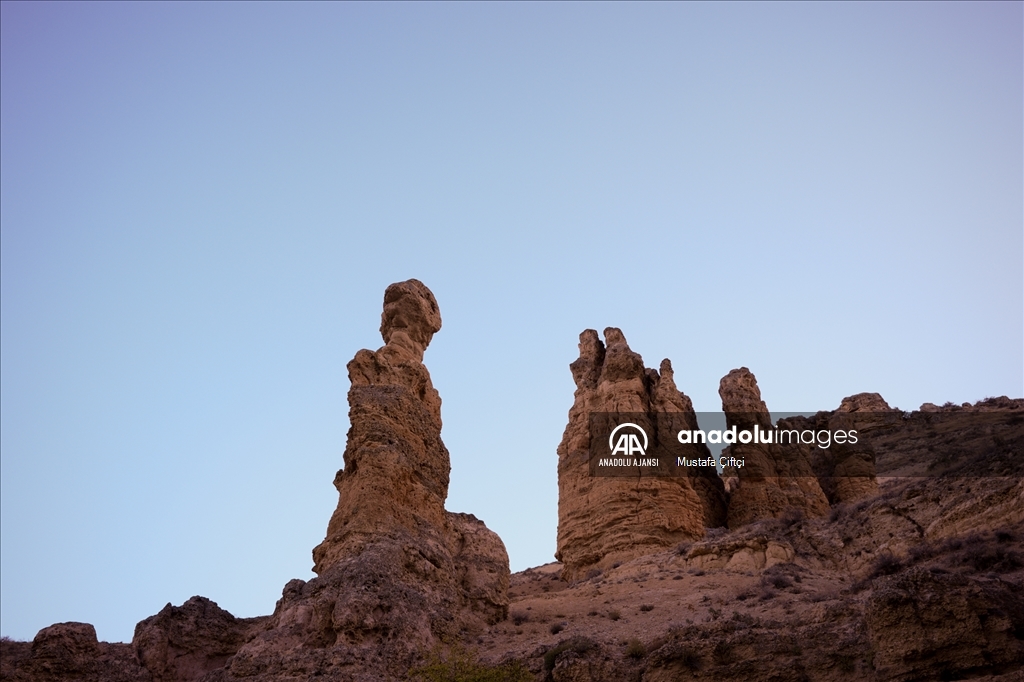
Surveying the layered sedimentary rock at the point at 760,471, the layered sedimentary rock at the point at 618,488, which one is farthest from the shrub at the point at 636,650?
the layered sedimentary rock at the point at 760,471

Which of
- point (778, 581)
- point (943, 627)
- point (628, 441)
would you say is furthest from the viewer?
point (628, 441)

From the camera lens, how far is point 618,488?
38.9 meters

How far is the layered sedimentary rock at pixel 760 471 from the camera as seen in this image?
135 ft

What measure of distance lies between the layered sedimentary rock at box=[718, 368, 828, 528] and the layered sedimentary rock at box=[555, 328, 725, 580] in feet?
5.15

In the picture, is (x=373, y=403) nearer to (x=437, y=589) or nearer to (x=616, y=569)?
(x=437, y=589)

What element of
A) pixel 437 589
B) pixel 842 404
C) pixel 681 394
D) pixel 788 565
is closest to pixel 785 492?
pixel 681 394

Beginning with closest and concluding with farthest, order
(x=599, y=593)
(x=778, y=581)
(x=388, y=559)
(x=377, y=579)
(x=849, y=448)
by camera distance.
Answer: (x=377, y=579) → (x=388, y=559) → (x=778, y=581) → (x=599, y=593) → (x=849, y=448)

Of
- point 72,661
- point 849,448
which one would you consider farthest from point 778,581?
point 849,448

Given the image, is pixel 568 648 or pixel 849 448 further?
pixel 849 448

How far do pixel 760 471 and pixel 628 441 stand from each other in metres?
6.68

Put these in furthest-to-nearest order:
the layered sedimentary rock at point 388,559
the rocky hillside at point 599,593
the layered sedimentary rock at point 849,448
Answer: the layered sedimentary rock at point 849,448, the layered sedimentary rock at point 388,559, the rocky hillside at point 599,593

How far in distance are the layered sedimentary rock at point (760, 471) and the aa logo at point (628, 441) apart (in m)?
5.56

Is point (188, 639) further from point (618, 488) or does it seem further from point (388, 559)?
point (618, 488)

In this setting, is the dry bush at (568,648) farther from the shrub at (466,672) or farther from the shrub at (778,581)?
the shrub at (778,581)
